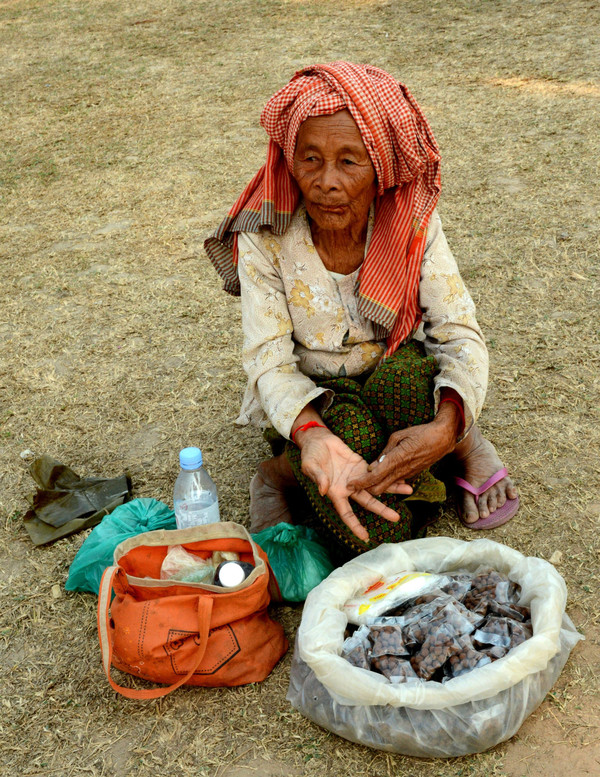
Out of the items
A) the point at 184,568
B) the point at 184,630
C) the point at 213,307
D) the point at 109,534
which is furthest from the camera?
the point at 213,307

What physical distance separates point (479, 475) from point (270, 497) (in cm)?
72

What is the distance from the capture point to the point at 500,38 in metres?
7.73

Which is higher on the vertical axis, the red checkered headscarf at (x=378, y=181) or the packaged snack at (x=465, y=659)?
the red checkered headscarf at (x=378, y=181)

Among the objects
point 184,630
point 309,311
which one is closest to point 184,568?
point 184,630

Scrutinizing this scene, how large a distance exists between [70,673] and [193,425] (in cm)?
125

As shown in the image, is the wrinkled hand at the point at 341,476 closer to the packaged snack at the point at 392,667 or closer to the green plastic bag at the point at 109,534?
the packaged snack at the point at 392,667

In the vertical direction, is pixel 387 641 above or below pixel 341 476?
below

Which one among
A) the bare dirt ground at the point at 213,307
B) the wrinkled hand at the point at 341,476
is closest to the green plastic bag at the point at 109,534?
the bare dirt ground at the point at 213,307

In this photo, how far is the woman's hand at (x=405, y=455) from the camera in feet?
7.31

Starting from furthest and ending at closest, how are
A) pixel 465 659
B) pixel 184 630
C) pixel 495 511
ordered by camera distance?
pixel 495 511 < pixel 184 630 < pixel 465 659

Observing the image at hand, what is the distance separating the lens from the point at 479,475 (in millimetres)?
2762

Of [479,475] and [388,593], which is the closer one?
[388,593]

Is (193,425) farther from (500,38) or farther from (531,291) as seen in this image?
(500,38)

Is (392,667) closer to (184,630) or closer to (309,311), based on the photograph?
(184,630)
